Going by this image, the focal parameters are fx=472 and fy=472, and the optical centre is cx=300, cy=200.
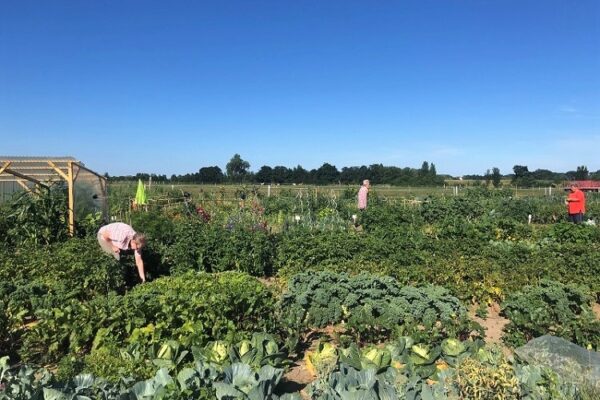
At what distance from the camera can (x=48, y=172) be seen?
48.6 ft

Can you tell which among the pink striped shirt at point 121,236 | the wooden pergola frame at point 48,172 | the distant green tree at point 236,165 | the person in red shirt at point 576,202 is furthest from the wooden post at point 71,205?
the distant green tree at point 236,165

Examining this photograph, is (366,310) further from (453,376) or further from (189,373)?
(189,373)

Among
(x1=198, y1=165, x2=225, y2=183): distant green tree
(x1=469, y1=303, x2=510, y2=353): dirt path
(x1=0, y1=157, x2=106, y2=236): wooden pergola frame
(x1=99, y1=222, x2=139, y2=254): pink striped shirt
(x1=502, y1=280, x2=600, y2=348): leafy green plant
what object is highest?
(x1=198, y1=165, x2=225, y2=183): distant green tree

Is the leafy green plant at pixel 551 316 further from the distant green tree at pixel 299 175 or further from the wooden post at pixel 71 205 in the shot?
the distant green tree at pixel 299 175

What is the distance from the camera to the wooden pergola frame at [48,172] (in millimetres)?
10375

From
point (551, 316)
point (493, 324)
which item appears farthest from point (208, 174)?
point (551, 316)

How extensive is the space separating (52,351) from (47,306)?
567 millimetres

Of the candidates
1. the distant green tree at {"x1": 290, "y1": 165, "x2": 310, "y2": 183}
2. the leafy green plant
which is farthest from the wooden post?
the distant green tree at {"x1": 290, "y1": 165, "x2": 310, "y2": 183}

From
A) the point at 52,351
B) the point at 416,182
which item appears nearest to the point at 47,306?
the point at 52,351

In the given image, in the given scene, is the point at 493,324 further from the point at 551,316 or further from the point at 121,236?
the point at 121,236

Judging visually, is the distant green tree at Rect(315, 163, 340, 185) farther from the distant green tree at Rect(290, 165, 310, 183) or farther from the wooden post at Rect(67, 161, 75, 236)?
the wooden post at Rect(67, 161, 75, 236)

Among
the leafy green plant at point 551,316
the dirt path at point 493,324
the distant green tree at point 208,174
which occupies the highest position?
the distant green tree at point 208,174

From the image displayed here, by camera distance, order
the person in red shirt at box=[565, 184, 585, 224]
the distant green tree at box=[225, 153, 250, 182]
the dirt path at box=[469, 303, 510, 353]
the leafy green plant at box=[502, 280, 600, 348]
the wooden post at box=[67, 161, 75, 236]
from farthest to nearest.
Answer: the distant green tree at box=[225, 153, 250, 182] < the person in red shirt at box=[565, 184, 585, 224] < the wooden post at box=[67, 161, 75, 236] < the dirt path at box=[469, 303, 510, 353] < the leafy green plant at box=[502, 280, 600, 348]

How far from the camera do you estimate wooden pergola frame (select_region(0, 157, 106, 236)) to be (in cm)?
1038
